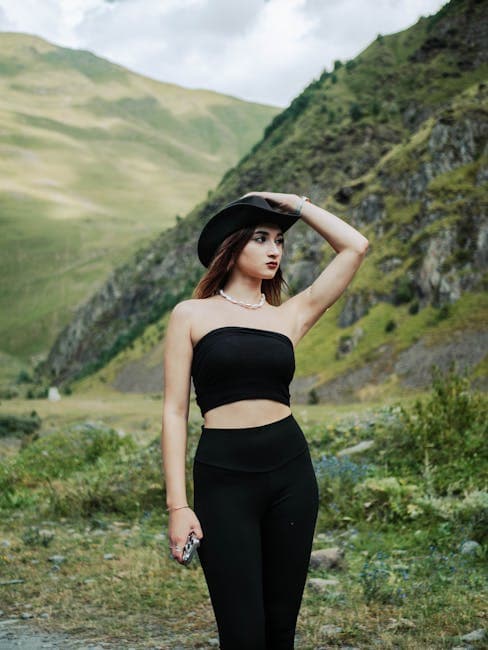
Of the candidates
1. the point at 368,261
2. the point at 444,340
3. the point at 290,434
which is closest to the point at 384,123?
the point at 368,261

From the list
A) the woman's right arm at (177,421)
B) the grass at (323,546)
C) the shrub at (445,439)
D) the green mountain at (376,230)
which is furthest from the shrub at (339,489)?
the green mountain at (376,230)

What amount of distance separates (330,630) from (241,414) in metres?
2.51

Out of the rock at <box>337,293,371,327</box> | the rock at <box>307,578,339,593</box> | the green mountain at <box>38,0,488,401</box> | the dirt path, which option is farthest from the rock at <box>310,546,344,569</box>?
the rock at <box>337,293,371,327</box>

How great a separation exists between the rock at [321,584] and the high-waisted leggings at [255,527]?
9.17ft

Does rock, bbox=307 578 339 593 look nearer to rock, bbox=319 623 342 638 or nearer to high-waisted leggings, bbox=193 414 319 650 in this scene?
rock, bbox=319 623 342 638

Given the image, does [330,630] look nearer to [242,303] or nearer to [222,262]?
[242,303]

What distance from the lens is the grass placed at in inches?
218

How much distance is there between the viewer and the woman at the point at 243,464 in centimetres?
338

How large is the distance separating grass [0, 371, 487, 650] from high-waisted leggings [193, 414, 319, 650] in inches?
70.1

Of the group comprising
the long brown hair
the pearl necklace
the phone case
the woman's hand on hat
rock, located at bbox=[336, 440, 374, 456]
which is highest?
the woman's hand on hat

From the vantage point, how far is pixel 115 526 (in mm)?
9070

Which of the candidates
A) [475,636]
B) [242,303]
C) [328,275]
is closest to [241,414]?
[242,303]

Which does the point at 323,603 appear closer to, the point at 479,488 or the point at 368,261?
the point at 479,488

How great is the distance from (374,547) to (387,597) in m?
1.53
